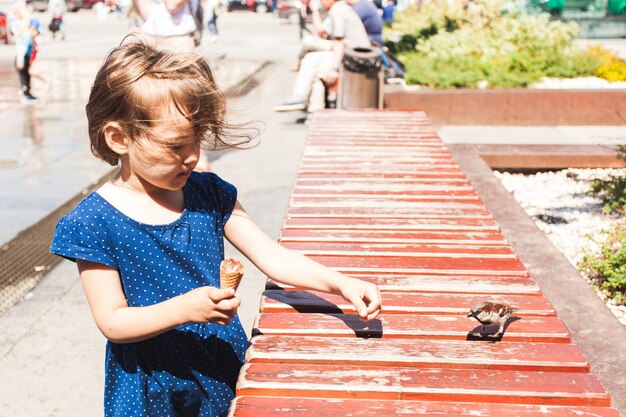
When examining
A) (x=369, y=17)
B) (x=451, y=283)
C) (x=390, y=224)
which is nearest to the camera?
(x=451, y=283)

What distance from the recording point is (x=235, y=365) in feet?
7.18

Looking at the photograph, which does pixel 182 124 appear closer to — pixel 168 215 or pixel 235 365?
pixel 168 215

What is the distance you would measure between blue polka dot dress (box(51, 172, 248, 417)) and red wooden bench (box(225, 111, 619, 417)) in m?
0.14

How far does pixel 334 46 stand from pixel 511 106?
2.27 metres

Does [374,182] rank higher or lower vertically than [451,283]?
lower

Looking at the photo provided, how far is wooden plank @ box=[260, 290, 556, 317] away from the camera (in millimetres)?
2463

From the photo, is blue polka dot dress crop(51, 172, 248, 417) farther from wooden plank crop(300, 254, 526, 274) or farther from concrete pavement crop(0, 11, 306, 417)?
wooden plank crop(300, 254, 526, 274)

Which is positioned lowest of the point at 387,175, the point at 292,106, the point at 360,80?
the point at 292,106

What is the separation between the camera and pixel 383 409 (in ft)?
6.08

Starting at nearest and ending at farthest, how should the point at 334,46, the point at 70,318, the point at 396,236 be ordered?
the point at 396,236 → the point at 70,318 → the point at 334,46

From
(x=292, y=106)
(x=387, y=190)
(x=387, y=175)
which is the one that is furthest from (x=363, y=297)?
(x=292, y=106)

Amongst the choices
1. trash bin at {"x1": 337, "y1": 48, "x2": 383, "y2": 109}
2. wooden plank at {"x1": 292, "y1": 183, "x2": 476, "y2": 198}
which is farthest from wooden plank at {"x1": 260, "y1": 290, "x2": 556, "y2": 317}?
trash bin at {"x1": 337, "y1": 48, "x2": 383, "y2": 109}

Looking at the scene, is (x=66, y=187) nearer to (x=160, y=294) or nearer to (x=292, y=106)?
(x=292, y=106)

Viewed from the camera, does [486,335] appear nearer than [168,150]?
No
